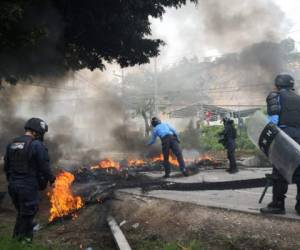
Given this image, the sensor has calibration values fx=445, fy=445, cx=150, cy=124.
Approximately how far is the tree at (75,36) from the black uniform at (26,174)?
278 centimetres

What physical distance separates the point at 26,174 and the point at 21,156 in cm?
25

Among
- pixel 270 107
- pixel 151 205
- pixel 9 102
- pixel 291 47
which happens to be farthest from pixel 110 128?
pixel 291 47

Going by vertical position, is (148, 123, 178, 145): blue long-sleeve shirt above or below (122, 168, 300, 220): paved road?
above

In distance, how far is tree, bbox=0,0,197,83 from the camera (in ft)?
27.7

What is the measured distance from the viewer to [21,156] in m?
6.02

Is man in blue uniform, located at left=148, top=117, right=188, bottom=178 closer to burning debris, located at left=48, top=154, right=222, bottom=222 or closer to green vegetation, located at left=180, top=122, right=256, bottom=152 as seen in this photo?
burning debris, located at left=48, top=154, right=222, bottom=222

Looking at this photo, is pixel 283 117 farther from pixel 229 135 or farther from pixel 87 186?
pixel 229 135

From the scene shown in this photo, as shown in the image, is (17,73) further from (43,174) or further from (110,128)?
(110,128)

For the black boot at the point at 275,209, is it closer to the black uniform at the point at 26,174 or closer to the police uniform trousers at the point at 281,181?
the police uniform trousers at the point at 281,181

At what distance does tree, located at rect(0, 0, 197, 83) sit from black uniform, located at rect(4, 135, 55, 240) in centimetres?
278

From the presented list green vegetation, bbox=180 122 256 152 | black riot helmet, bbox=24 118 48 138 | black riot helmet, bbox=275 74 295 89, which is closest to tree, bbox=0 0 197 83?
black riot helmet, bbox=24 118 48 138

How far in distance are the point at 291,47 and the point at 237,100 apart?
58.6ft

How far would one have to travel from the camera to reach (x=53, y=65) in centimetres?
1111

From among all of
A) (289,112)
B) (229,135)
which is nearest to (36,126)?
(289,112)
